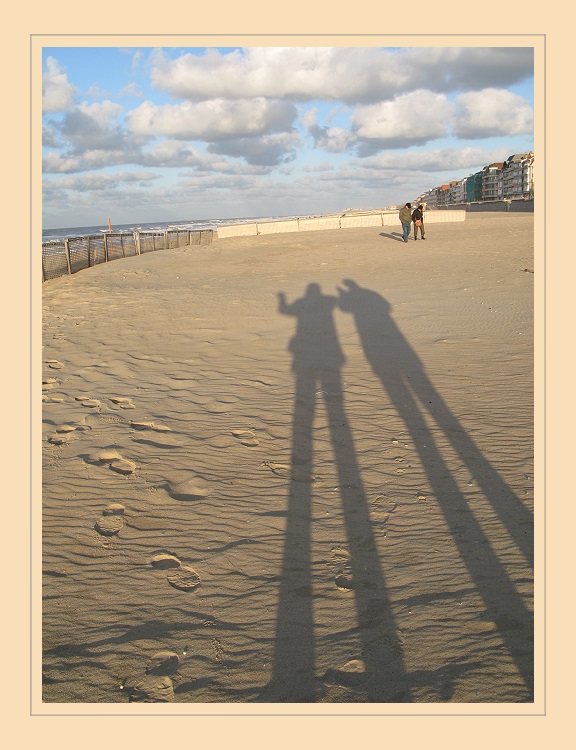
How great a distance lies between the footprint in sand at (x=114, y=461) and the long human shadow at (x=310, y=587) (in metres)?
1.42

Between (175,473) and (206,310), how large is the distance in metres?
7.79

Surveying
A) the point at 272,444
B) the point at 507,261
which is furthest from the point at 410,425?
the point at 507,261

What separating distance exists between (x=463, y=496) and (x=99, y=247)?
70.7ft

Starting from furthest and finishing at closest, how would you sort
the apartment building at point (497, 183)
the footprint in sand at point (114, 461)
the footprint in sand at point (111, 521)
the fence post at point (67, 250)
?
the apartment building at point (497, 183), the fence post at point (67, 250), the footprint in sand at point (114, 461), the footprint in sand at point (111, 521)

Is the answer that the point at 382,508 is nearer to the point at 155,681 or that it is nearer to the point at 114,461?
the point at 155,681

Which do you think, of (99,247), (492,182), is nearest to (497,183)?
(492,182)

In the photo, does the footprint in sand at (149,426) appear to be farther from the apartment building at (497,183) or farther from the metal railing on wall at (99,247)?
the apartment building at (497,183)

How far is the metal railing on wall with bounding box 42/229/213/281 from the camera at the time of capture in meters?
19.1

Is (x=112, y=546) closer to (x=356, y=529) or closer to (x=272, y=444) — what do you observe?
(x=356, y=529)

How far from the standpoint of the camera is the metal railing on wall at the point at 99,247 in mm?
19094

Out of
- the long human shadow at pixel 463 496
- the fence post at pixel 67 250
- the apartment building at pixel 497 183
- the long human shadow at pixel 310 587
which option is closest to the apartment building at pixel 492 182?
the apartment building at pixel 497 183

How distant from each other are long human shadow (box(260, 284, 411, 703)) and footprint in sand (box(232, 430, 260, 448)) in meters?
0.39

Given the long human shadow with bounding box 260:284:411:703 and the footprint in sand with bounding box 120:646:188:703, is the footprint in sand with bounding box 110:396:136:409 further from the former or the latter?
the footprint in sand with bounding box 120:646:188:703

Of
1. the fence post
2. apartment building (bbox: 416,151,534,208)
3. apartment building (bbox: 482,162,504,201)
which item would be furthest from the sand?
apartment building (bbox: 482,162,504,201)
